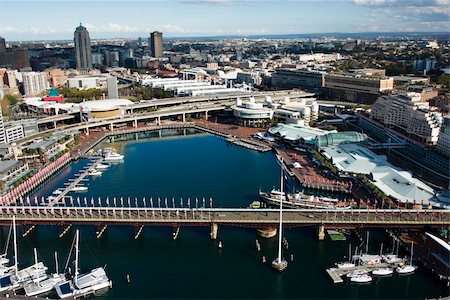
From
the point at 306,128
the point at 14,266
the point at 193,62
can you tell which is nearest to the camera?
the point at 14,266

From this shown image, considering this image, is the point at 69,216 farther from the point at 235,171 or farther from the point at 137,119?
the point at 137,119

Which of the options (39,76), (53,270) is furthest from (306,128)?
(39,76)

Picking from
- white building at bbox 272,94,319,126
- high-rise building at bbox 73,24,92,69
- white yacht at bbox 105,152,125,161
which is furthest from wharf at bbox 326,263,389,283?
high-rise building at bbox 73,24,92,69

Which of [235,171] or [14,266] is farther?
[235,171]

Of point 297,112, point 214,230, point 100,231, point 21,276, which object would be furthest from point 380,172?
point 21,276

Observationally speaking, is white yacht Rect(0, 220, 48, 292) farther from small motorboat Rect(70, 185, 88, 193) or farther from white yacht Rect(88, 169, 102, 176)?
white yacht Rect(88, 169, 102, 176)

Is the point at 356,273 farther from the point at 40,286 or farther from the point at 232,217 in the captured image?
the point at 40,286
